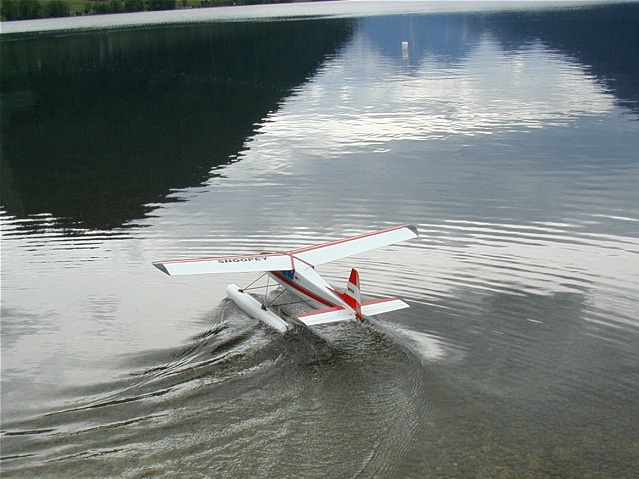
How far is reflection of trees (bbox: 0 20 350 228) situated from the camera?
1542 inches

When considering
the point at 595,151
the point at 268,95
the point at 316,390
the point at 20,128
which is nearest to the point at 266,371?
the point at 316,390

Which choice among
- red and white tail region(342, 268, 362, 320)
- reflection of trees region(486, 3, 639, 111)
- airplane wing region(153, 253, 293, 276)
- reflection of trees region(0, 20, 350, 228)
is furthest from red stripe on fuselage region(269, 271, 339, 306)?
reflection of trees region(486, 3, 639, 111)

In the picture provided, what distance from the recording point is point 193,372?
1881cm

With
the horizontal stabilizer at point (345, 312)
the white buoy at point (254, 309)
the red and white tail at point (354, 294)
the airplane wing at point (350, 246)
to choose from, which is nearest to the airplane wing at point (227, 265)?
the airplane wing at point (350, 246)

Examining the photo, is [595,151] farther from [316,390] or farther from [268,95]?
[268,95]

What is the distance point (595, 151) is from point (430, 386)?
2729 cm

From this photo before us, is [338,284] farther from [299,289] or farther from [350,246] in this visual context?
[299,289]

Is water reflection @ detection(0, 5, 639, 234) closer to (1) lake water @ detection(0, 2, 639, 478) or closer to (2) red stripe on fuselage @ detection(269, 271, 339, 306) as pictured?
(1) lake water @ detection(0, 2, 639, 478)

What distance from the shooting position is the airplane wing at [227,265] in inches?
826

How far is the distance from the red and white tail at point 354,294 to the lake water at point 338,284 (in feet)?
3.55

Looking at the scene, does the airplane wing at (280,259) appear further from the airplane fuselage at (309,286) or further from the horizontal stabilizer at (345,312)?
the horizontal stabilizer at (345,312)

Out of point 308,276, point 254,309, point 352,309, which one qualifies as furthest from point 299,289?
point 352,309

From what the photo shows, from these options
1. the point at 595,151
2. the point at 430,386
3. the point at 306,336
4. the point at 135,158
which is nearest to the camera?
the point at 430,386

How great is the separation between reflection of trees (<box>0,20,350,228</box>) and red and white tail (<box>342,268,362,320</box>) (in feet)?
51.4
